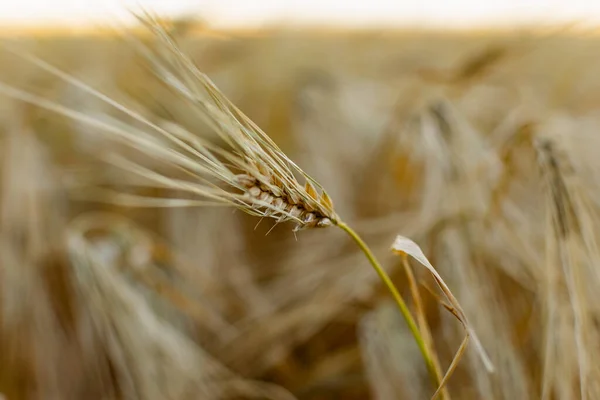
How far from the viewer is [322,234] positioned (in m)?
0.72

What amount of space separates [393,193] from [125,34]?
457mm

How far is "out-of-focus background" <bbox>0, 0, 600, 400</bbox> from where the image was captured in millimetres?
428

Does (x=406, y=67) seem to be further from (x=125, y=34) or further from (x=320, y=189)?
(x=320, y=189)

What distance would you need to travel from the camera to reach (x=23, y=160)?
72cm

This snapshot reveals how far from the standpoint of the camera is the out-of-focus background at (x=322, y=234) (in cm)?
43

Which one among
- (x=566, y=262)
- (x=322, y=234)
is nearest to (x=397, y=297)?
(x=566, y=262)

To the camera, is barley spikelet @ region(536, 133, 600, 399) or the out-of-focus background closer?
barley spikelet @ region(536, 133, 600, 399)

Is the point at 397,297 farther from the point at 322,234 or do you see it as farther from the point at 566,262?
the point at 322,234

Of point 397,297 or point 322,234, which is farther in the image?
point 322,234

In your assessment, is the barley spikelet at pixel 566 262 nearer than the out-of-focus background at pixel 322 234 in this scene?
Yes

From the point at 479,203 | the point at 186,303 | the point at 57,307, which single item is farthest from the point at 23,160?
the point at 479,203

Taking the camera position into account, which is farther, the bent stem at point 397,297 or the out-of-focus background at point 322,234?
the out-of-focus background at point 322,234

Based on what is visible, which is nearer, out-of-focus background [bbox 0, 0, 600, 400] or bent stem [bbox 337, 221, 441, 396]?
bent stem [bbox 337, 221, 441, 396]

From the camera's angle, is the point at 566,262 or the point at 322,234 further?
the point at 322,234
